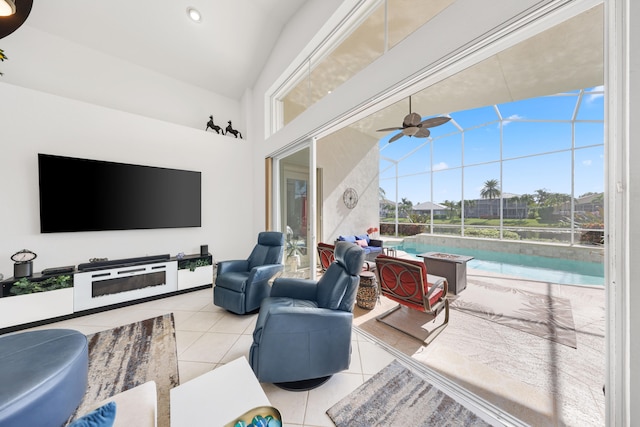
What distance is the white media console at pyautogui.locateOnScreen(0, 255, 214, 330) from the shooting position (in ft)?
8.18

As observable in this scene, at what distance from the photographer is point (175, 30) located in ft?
10.9

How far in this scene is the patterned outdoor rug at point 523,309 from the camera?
2.47 meters

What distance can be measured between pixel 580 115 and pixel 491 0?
744 centimetres

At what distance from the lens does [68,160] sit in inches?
116

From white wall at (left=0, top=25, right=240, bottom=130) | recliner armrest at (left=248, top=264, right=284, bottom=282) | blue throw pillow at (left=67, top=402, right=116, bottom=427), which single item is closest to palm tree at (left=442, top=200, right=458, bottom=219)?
recliner armrest at (left=248, top=264, right=284, bottom=282)

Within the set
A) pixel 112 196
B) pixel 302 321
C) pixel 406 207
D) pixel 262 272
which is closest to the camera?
pixel 302 321

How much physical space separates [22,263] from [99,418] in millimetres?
3393

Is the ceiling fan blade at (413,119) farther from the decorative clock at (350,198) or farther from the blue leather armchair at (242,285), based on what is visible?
the blue leather armchair at (242,285)

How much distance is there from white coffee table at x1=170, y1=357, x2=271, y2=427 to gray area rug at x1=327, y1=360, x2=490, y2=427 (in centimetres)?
63

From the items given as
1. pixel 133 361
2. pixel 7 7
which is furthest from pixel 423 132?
pixel 133 361

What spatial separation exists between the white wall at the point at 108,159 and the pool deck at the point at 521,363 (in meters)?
3.14

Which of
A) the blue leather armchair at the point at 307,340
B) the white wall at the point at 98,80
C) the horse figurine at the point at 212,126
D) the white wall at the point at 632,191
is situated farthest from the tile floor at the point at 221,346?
the white wall at the point at 98,80

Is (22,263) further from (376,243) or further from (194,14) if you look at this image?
(376,243)

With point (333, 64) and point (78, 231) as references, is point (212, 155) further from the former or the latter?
point (333, 64)
